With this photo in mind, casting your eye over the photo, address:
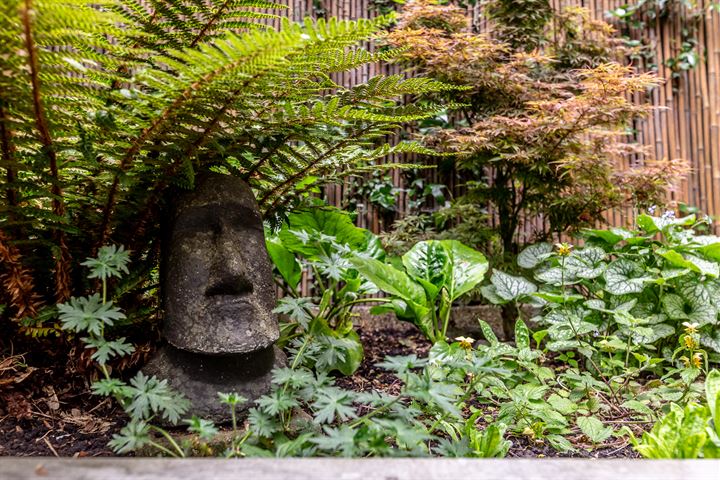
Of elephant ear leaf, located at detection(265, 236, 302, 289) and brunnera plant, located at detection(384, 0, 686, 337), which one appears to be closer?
elephant ear leaf, located at detection(265, 236, 302, 289)

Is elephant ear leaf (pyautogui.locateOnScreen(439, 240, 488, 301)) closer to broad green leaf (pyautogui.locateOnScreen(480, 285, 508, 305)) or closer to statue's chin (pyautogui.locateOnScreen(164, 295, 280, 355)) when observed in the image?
broad green leaf (pyautogui.locateOnScreen(480, 285, 508, 305))

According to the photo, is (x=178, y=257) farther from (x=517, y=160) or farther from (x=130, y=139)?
(x=517, y=160)

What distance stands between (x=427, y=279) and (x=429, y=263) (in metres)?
0.09

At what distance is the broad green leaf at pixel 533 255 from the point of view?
2.51 m

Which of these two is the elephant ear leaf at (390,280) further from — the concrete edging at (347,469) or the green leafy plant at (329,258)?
the concrete edging at (347,469)

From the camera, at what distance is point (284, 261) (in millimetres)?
2061

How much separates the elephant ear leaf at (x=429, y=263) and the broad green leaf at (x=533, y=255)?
0.50m

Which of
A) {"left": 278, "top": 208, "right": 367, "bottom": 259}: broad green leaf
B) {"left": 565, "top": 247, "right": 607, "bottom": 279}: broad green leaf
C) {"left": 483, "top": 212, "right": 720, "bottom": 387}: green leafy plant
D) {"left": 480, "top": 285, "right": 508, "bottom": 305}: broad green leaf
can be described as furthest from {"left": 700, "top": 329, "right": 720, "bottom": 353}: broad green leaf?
{"left": 278, "top": 208, "right": 367, "bottom": 259}: broad green leaf

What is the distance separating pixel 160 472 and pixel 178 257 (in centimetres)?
66

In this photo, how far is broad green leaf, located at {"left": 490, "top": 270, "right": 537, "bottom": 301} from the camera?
2.29 m

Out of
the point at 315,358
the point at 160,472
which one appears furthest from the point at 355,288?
the point at 160,472

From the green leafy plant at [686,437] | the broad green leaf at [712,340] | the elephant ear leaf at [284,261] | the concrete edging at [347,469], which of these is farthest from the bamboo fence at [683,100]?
the concrete edging at [347,469]

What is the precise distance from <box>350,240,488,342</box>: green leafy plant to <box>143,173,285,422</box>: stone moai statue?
2.05 ft

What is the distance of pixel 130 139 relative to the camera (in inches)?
43.8
